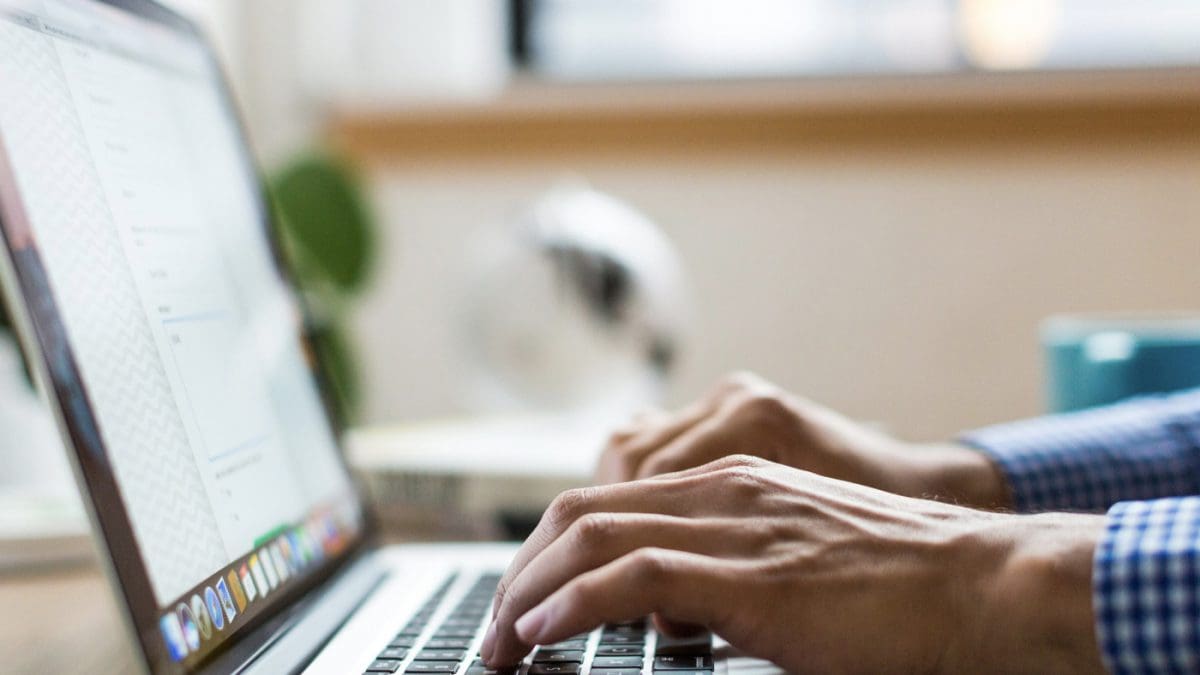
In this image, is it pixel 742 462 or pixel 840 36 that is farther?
pixel 840 36

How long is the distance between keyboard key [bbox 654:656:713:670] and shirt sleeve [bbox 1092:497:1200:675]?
145 millimetres

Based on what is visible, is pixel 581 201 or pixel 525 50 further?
pixel 525 50

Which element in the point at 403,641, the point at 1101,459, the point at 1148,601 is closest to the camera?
the point at 1148,601

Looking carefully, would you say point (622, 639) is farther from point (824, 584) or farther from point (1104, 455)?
point (1104, 455)

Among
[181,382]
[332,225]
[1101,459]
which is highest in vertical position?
[332,225]

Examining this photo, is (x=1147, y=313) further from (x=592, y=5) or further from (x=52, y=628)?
(x=52, y=628)

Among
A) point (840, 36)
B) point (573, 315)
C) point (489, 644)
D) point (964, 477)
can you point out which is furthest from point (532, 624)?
point (840, 36)

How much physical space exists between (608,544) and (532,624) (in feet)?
0.13

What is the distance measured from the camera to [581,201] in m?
1.16

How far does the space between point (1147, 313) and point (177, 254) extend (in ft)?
4.42

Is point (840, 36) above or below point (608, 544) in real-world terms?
above

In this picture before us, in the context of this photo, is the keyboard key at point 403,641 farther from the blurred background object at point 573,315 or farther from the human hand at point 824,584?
the blurred background object at point 573,315

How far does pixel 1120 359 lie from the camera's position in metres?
0.85

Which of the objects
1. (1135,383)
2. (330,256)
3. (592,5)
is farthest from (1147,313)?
(330,256)
